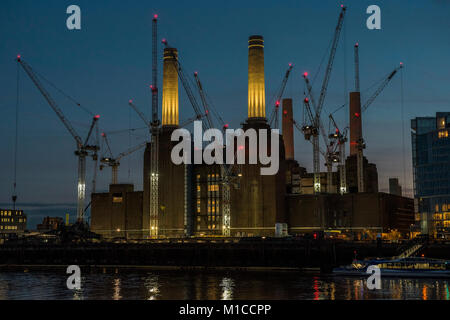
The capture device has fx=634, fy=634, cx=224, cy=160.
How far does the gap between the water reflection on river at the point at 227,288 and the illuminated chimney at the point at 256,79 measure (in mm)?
87233

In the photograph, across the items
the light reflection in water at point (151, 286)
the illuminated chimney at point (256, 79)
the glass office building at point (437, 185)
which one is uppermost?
the illuminated chimney at point (256, 79)

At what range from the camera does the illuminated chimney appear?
19238cm

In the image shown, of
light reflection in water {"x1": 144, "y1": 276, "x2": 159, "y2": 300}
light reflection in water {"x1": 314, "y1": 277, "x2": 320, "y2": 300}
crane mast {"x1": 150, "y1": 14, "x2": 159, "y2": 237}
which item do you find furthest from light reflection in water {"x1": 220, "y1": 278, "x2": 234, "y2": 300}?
crane mast {"x1": 150, "y1": 14, "x2": 159, "y2": 237}

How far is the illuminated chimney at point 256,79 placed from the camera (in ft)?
631

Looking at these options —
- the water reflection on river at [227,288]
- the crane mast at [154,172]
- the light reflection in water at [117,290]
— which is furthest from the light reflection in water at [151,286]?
the crane mast at [154,172]

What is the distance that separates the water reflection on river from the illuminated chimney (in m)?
87.2

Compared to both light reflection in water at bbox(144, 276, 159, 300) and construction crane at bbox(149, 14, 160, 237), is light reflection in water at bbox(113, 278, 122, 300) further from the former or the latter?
construction crane at bbox(149, 14, 160, 237)

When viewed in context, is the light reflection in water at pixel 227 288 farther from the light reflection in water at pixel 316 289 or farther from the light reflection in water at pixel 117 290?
the light reflection in water at pixel 117 290

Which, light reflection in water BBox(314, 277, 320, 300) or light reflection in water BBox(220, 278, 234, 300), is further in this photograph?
light reflection in water BBox(220, 278, 234, 300)

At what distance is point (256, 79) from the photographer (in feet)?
633

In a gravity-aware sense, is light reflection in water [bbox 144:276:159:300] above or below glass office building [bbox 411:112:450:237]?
below

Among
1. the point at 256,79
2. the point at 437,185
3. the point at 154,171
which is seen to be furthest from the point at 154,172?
the point at 437,185

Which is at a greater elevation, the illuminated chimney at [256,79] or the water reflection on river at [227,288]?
the illuminated chimney at [256,79]
